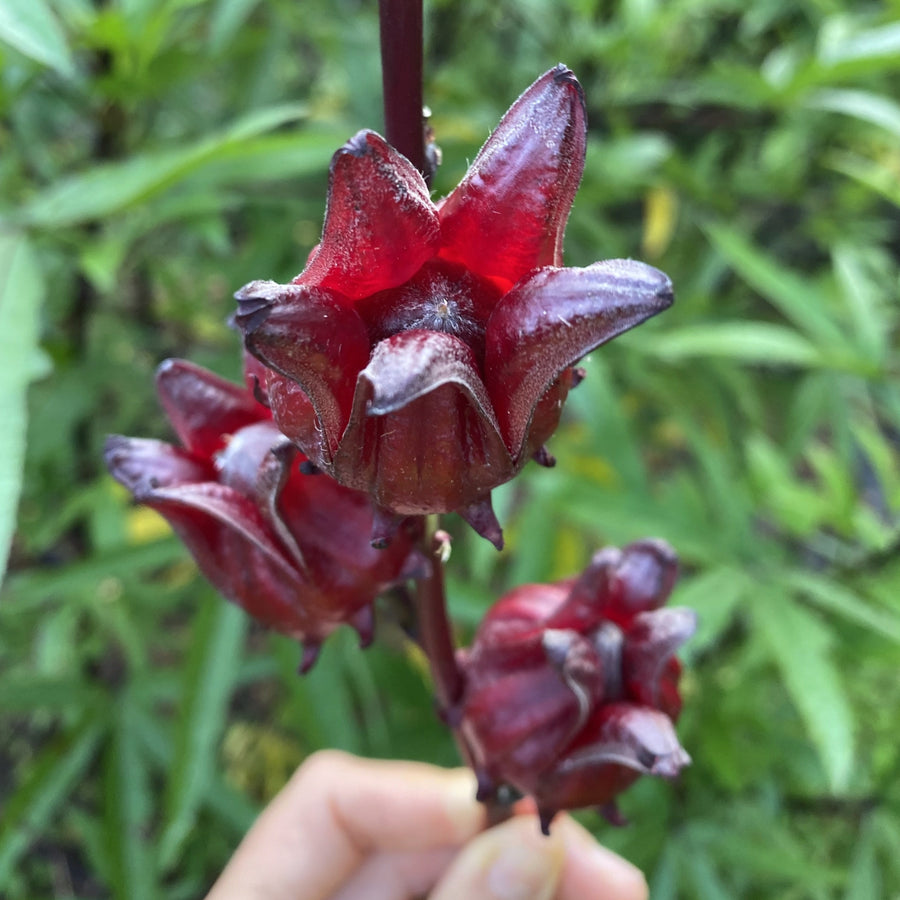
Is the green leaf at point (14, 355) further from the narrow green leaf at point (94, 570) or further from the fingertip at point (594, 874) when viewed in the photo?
the fingertip at point (594, 874)

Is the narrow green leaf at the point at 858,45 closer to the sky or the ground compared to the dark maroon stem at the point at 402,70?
closer to the ground

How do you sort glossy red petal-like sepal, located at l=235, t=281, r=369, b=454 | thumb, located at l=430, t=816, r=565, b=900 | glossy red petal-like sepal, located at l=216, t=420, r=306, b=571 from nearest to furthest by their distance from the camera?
glossy red petal-like sepal, located at l=235, t=281, r=369, b=454, glossy red petal-like sepal, located at l=216, t=420, r=306, b=571, thumb, located at l=430, t=816, r=565, b=900

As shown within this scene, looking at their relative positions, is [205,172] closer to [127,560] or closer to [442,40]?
[127,560]

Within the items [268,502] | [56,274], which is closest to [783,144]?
[56,274]

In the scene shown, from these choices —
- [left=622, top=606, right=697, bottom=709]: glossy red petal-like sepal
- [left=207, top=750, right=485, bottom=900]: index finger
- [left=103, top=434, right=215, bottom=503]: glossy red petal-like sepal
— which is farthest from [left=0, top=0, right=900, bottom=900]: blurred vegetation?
[left=622, top=606, right=697, bottom=709]: glossy red petal-like sepal

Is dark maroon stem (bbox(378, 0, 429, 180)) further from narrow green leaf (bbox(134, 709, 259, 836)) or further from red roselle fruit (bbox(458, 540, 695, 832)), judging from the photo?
narrow green leaf (bbox(134, 709, 259, 836))

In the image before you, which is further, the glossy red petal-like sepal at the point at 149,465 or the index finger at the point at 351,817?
the index finger at the point at 351,817

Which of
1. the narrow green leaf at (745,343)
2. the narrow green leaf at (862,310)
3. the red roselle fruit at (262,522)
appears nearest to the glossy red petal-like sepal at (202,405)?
the red roselle fruit at (262,522)
